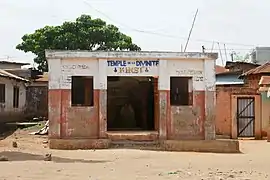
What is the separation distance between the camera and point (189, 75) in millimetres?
22312

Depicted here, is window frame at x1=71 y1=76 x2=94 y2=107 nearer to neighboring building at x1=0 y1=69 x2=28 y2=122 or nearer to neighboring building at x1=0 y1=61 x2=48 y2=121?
neighboring building at x1=0 y1=69 x2=28 y2=122

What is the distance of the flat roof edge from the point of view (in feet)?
71.0

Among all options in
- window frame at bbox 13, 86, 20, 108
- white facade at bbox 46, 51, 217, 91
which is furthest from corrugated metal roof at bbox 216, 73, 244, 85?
white facade at bbox 46, 51, 217, 91

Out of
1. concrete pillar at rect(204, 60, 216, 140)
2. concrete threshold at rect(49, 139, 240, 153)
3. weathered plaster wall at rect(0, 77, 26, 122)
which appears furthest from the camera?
weathered plaster wall at rect(0, 77, 26, 122)

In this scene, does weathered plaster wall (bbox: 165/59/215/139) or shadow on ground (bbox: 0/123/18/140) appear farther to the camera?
shadow on ground (bbox: 0/123/18/140)

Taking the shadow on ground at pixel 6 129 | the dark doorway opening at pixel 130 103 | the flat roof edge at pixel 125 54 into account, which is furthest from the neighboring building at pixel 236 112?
the shadow on ground at pixel 6 129

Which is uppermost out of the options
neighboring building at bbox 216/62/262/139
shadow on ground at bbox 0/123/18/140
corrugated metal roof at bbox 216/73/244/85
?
corrugated metal roof at bbox 216/73/244/85

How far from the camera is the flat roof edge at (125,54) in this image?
21.6 meters

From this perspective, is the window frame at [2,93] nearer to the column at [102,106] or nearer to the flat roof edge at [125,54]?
the flat roof edge at [125,54]

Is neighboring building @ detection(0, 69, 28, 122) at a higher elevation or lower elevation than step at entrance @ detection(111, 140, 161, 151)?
higher

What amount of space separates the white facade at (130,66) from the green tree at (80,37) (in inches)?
789

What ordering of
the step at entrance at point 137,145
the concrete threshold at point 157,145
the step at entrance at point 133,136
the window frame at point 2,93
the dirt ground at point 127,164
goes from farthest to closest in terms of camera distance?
the window frame at point 2,93, the step at entrance at point 133,136, the step at entrance at point 137,145, the concrete threshold at point 157,145, the dirt ground at point 127,164

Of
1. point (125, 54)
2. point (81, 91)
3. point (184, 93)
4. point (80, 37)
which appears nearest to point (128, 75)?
point (125, 54)

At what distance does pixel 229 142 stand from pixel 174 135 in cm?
224
